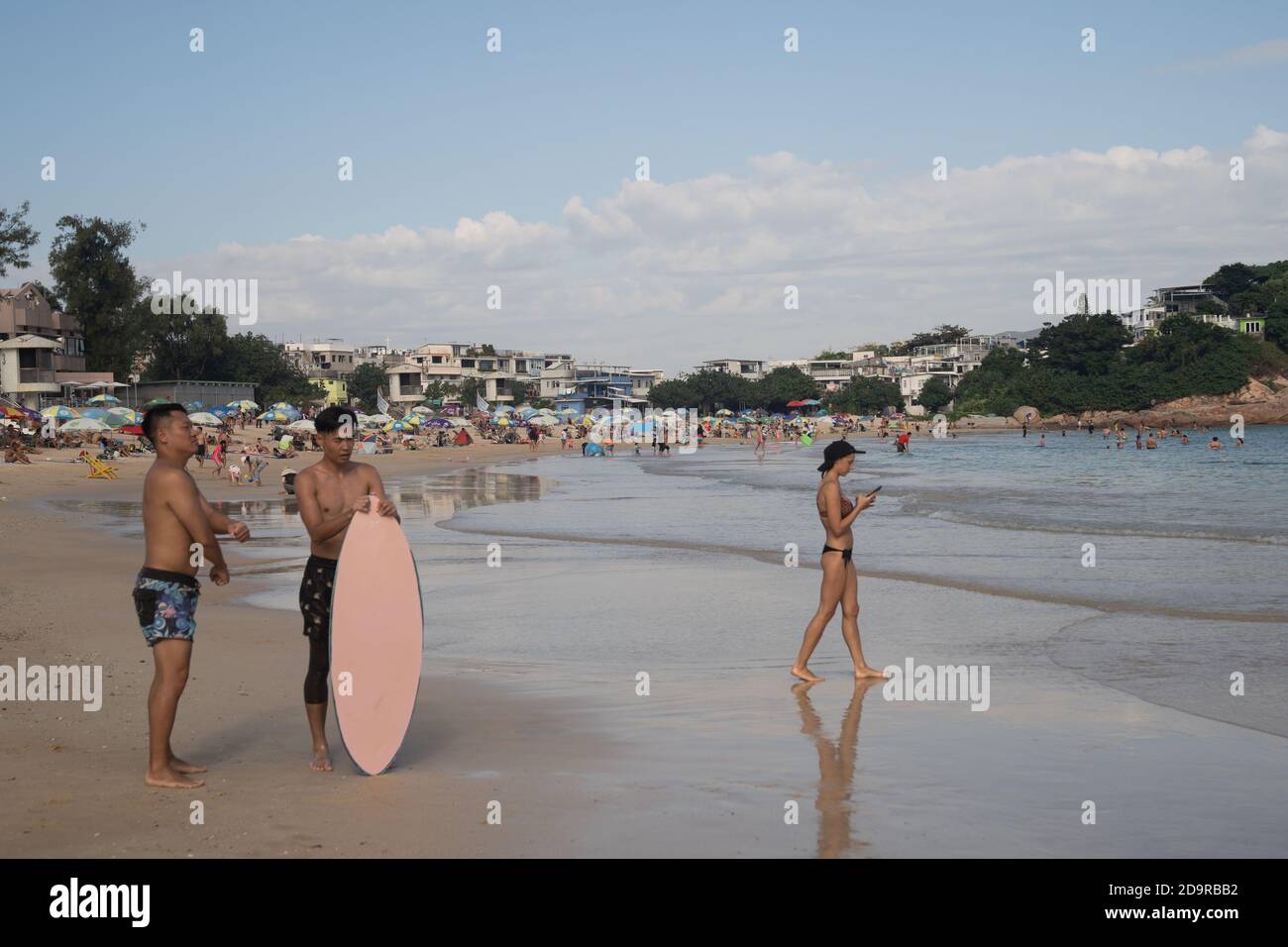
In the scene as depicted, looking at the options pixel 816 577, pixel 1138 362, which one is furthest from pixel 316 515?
pixel 1138 362

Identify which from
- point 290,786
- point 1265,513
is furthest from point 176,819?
point 1265,513

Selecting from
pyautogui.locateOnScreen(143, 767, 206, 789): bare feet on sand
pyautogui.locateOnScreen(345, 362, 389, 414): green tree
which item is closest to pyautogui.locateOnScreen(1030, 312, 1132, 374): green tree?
pyautogui.locateOnScreen(345, 362, 389, 414): green tree

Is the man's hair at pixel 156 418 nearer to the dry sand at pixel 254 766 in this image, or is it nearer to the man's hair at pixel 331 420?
the man's hair at pixel 331 420

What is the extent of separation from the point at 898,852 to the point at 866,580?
9.58 metres

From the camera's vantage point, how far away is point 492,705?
23.9 feet

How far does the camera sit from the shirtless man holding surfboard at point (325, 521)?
18.3 ft

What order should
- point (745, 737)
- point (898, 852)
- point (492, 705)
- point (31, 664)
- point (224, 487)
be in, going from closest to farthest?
point (898, 852)
point (745, 737)
point (492, 705)
point (31, 664)
point (224, 487)

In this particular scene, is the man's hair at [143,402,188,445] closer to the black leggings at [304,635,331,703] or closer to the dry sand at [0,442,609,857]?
the black leggings at [304,635,331,703]

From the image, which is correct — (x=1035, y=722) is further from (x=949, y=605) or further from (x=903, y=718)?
(x=949, y=605)

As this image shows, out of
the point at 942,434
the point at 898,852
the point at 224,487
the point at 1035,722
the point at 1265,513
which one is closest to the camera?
the point at 898,852

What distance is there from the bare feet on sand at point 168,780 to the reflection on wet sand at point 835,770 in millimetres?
2828

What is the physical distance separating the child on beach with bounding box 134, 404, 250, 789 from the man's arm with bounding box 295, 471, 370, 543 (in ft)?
1.49

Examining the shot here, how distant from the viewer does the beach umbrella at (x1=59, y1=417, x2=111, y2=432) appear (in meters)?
47.6

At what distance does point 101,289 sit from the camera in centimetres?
6831
